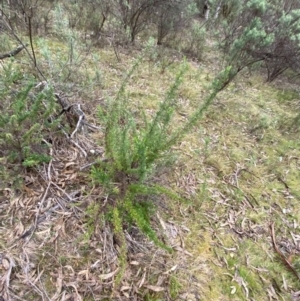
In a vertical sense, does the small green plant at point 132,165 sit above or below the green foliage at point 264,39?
below

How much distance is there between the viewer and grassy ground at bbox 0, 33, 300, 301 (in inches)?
57.7

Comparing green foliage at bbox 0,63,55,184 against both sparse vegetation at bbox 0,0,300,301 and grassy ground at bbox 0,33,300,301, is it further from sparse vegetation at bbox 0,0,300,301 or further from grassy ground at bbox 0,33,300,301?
grassy ground at bbox 0,33,300,301

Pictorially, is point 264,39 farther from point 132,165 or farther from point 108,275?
point 108,275

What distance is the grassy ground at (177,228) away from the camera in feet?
4.81

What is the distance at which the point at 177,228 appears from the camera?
6.30 ft

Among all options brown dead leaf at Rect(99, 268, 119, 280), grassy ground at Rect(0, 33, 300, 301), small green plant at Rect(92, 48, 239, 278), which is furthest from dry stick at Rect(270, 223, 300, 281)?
brown dead leaf at Rect(99, 268, 119, 280)

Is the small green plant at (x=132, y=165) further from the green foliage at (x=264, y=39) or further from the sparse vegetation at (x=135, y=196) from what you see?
the green foliage at (x=264, y=39)

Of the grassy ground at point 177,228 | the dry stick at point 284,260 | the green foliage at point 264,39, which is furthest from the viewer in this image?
the green foliage at point 264,39

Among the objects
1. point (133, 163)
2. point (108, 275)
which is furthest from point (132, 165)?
point (108, 275)

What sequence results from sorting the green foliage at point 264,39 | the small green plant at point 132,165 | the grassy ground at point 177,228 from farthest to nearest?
the green foliage at point 264,39, the small green plant at point 132,165, the grassy ground at point 177,228

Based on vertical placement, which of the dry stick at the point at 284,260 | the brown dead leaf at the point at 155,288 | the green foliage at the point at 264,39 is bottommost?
the brown dead leaf at the point at 155,288

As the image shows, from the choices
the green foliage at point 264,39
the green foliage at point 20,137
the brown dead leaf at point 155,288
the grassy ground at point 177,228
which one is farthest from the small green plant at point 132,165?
the green foliage at point 264,39

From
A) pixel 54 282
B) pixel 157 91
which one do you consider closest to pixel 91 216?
pixel 54 282

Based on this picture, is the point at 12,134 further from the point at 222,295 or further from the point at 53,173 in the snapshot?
the point at 222,295
